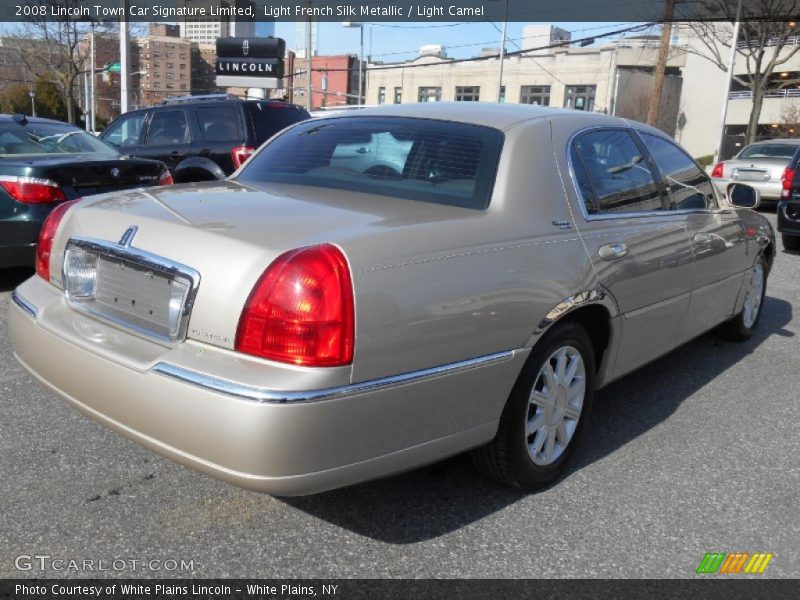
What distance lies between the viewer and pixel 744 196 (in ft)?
16.1

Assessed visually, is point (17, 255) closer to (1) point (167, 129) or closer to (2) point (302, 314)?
(1) point (167, 129)

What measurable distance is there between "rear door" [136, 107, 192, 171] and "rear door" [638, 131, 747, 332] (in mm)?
6972

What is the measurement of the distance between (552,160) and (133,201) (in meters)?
1.75

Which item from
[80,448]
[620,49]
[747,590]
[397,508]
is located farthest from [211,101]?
[620,49]

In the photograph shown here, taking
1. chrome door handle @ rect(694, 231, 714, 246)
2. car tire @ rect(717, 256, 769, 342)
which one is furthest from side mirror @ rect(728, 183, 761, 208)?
chrome door handle @ rect(694, 231, 714, 246)

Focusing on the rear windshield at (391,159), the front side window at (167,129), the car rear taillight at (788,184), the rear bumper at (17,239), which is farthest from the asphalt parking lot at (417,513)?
the car rear taillight at (788,184)

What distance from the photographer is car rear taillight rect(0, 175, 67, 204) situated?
580 centimetres

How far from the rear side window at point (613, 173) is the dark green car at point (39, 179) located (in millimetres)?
4318

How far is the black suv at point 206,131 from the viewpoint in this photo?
Result: 9266 mm

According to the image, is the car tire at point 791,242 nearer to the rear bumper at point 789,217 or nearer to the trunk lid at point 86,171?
the rear bumper at point 789,217

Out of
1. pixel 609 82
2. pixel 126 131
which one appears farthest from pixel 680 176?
pixel 609 82

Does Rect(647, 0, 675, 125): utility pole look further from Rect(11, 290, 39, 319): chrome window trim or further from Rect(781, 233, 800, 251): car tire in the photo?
Rect(11, 290, 39, 319): chrome window trim

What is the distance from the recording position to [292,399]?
2131 millimetres

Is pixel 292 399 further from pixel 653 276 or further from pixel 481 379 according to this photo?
pixel 653 276
